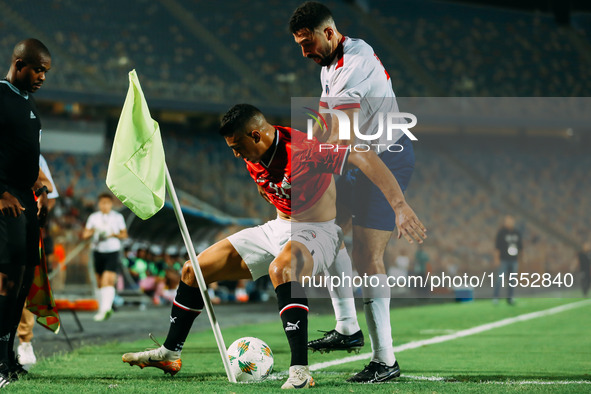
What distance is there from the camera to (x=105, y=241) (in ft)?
38.0

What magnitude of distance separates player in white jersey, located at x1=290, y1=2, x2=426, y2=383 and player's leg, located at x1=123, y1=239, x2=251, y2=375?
882 millimetres

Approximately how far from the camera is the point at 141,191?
183 inches

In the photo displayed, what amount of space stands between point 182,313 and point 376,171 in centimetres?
157

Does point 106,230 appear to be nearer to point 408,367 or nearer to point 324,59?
point 408,367

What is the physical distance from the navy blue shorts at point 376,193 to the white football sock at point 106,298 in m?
6.69

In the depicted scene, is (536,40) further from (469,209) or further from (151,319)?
(151,319)

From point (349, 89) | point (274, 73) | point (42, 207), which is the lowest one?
point (42, 207)

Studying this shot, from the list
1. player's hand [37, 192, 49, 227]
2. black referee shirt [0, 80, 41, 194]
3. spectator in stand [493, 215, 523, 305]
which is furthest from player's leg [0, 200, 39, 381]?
spectator in stand [493, 215, 523, 305]

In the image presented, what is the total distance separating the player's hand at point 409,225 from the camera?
4430mm

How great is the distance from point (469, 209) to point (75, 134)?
496 inches

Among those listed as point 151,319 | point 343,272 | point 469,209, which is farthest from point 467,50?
point 343,272

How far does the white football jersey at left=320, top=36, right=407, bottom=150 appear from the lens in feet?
16.1

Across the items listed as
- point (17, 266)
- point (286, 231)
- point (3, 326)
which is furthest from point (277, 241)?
point (3, 326)

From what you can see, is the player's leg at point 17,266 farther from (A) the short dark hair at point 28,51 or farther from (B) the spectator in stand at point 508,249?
(B) the spectator in stand at point 508,249
